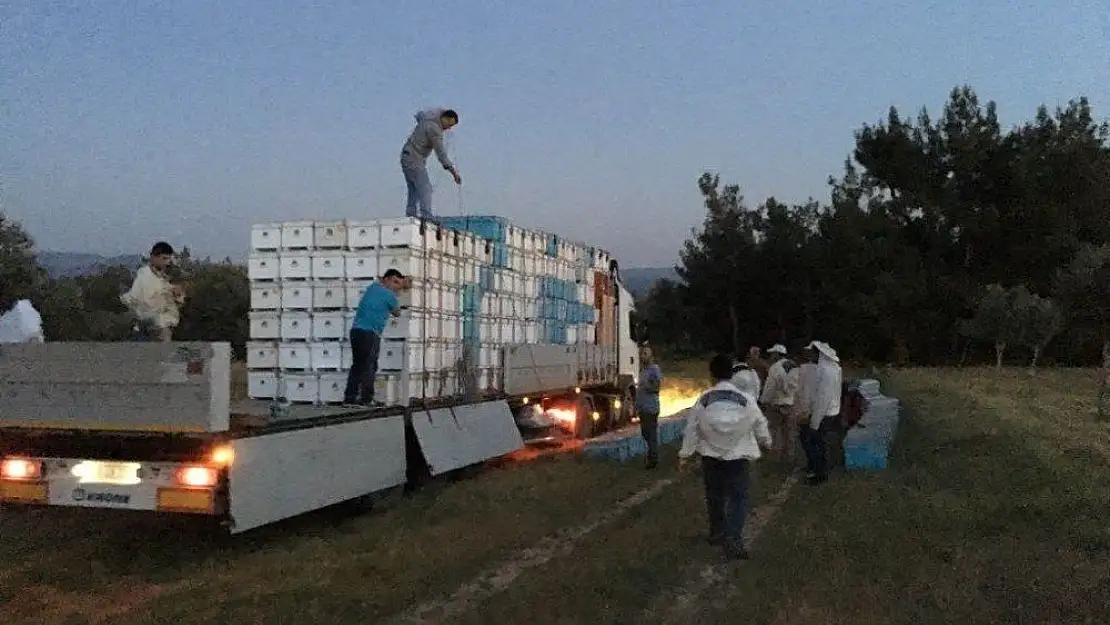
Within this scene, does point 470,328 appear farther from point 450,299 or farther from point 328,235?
Answer: point 328,235

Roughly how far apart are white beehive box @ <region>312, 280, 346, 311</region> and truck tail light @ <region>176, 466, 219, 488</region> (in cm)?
396

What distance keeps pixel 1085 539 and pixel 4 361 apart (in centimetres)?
903

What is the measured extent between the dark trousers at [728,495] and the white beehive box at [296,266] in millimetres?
5513

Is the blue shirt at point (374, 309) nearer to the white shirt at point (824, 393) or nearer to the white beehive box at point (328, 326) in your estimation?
the white beehive box at point (328, 326)

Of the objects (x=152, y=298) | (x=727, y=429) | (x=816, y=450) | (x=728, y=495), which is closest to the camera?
(x=727, y=429)

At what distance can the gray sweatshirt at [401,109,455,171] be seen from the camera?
1345 centimetres

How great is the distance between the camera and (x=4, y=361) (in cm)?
777

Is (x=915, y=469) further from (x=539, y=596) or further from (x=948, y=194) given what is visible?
(x=948, y=194)

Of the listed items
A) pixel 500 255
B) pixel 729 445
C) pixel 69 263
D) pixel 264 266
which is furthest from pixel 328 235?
pixel 69 263

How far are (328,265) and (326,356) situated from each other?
108 cm

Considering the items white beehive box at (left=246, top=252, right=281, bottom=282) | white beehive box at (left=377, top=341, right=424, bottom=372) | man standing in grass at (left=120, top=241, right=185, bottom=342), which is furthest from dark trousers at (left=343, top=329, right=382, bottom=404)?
man standing in grass at (left=120, top=241, right=185, bottom=342)

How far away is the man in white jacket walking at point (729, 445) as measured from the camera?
8.15 metres

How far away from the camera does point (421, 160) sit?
1346cm

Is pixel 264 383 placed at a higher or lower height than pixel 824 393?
higher
